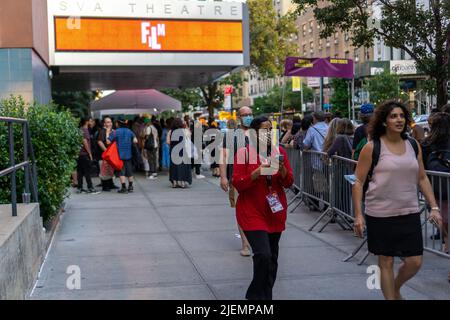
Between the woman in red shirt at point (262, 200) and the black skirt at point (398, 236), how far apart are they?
815mm

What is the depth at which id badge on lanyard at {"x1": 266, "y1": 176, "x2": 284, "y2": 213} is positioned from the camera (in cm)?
482

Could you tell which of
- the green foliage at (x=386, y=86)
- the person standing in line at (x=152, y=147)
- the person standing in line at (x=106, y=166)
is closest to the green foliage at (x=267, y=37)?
the person standing in line at (x=152, y=147)

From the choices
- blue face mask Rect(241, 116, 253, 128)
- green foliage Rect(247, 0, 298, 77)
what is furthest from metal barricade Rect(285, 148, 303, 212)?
green foliage Rect(247, 0, 298, 77)

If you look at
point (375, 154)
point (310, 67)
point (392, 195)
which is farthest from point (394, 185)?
point (310, 67)

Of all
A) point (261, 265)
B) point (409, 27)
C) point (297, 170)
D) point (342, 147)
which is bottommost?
point (261, 265)

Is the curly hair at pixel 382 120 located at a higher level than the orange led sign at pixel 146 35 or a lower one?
lower

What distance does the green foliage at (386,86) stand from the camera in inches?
1786

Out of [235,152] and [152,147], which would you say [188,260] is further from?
[152,147]

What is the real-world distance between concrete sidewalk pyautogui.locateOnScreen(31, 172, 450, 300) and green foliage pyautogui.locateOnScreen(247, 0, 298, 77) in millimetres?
19756

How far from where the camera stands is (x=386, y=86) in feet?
150

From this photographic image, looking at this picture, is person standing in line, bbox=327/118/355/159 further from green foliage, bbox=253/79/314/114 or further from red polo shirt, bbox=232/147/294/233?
green foliage, bbox=253/79/314/114

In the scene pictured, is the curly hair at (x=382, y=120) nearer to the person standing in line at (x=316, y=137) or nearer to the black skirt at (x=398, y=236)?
the black skirt at (x=398, y=236)

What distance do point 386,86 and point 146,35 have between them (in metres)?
34.7
